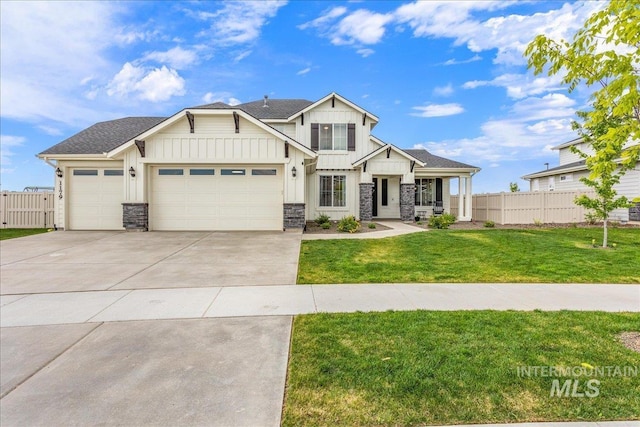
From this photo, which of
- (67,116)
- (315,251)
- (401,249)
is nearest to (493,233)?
(401,249)

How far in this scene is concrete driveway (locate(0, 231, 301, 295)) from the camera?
6.46 m

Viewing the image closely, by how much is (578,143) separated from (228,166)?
25.6 m

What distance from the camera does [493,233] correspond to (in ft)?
40.9

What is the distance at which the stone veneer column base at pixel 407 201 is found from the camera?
57.0 ft

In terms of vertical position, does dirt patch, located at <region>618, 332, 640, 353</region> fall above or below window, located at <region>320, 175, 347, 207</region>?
below

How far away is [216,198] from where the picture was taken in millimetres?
13828

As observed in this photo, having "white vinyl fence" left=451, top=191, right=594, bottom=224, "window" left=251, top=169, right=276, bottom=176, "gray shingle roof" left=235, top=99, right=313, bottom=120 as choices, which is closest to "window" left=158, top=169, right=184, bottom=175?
"window" left=251, top=169, right=276, bottom=176

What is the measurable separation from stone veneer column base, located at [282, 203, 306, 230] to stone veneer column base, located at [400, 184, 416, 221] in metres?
6.68

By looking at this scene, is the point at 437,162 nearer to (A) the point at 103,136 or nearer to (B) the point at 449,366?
(B) the point at 449,366

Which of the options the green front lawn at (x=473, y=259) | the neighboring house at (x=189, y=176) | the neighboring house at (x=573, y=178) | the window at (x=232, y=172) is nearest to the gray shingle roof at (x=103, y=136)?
the neighboring house at (x=189, y=176)

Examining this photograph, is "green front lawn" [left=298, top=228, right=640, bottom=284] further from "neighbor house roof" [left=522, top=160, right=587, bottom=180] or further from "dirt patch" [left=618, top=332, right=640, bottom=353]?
"neighbor house roof" [left=522, top=160, right=587, bottom=180]

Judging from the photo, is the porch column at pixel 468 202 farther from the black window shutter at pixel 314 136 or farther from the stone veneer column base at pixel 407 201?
the black window shutter at pixel 314 136

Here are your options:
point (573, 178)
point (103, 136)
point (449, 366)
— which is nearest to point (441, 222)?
point (449, 366)

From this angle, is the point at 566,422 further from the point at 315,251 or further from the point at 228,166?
the point at 228,166
